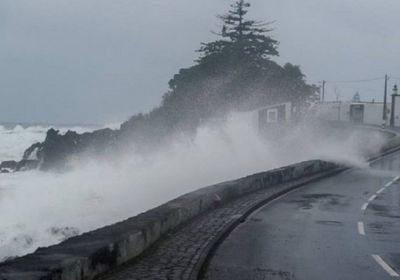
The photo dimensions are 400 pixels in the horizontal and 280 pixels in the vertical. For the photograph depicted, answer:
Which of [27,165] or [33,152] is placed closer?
[27,165]

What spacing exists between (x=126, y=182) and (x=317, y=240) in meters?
21.6

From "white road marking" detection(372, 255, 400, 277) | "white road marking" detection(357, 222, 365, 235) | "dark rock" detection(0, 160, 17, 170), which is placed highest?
"white road marking" detection(372, 255, 400, 277)

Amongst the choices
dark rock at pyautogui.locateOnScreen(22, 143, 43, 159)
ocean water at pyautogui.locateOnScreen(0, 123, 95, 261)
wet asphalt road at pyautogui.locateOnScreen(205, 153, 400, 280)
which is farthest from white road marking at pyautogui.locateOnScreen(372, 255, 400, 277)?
dark rock at pyautogui.locateOnScreen(22, 143, 43, 159)

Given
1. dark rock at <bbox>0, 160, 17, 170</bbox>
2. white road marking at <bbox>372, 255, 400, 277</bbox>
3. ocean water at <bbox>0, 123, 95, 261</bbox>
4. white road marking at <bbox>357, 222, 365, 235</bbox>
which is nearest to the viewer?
white road marking at <bbox>372, 255, 400, 277</bbox>

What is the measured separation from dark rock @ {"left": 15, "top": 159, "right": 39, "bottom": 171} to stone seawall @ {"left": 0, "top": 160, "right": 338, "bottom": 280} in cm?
3966

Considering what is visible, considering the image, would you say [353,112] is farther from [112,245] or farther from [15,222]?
[112,245]

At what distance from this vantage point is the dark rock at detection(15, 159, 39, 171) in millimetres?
51112

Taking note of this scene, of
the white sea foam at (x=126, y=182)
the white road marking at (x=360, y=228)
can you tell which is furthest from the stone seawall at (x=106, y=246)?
the white sea foam at (x=126, y=182)

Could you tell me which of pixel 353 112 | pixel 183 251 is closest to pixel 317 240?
pixel 183 251

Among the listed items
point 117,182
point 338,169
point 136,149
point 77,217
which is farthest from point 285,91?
point 77,217

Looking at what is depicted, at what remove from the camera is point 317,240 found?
36.0ft

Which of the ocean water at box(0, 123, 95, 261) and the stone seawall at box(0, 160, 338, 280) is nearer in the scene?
the stone seawall at box(0, 160, 338, 280)

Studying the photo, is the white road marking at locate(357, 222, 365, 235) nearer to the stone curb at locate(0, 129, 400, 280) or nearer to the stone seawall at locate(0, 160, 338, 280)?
the stone curb at locate(0, 129, 400, 280)

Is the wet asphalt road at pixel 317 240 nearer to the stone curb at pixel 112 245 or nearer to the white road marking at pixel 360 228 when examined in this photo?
the white road marking at pixel 360 228
